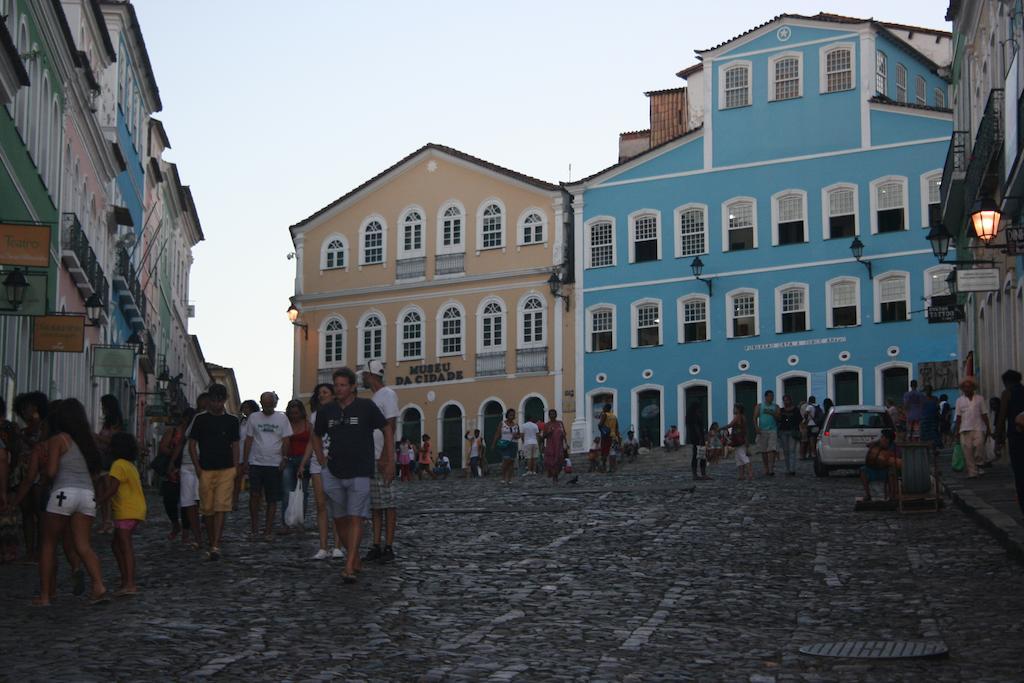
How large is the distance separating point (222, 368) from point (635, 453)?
216 ft

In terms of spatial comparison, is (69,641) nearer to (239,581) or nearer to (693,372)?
(239,581)

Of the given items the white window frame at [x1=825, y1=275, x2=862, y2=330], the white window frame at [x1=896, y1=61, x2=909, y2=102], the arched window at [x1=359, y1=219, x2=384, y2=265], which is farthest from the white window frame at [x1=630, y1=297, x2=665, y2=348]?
the arched window at [x1=359, y1=219, x2=384, y2=265]

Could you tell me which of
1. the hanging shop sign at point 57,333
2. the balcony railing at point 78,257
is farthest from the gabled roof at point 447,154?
the hanging shop sign at point 57,333

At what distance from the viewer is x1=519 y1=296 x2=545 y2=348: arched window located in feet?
198

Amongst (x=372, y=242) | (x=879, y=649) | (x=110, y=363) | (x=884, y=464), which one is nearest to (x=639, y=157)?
(x=372, y=242)

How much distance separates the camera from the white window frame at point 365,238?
6488cm

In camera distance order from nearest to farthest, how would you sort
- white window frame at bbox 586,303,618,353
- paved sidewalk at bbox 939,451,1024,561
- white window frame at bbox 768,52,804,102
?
paved sidewalk at bbox 939,451,1024,561 < white window frame at bbox 768,52,804,102 < white window frame at bbox 586,303,618,353

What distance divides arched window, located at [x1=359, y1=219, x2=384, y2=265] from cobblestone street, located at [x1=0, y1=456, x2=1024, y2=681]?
44503 millimetres

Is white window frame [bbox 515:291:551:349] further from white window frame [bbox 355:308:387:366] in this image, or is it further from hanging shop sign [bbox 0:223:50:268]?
hanging shop sign [bbox 0:223:50:268]

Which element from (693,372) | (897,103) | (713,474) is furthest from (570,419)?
(713,474)

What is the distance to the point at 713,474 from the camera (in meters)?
36.0

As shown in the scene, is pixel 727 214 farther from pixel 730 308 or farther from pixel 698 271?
pixel 730 308

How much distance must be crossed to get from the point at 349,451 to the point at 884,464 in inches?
360

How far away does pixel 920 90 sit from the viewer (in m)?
58.2
